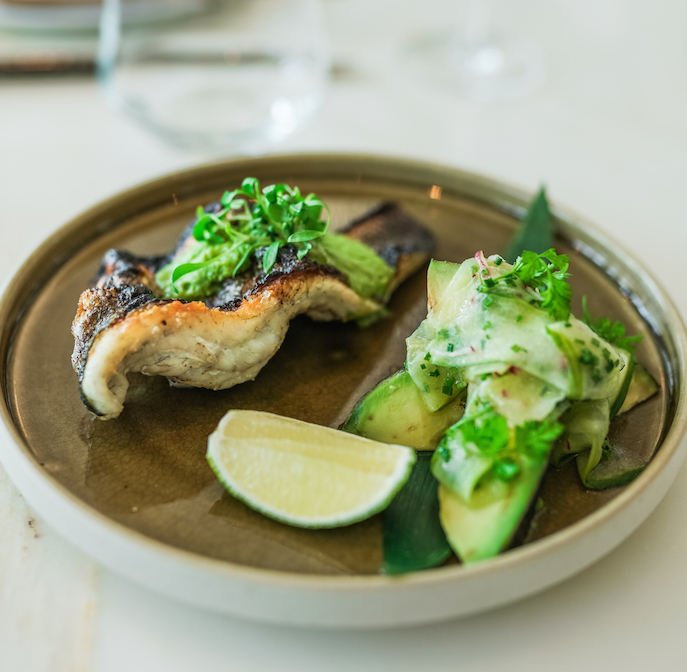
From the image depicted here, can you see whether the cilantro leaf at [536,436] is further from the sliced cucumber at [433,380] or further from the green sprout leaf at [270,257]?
the green sprout leaf at [270,257]

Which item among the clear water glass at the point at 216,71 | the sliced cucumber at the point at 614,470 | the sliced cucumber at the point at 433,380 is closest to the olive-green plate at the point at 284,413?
the sliced cucumber at the point at 614,470

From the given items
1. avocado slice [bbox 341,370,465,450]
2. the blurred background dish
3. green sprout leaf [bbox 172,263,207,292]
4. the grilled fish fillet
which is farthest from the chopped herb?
the blurred background dish

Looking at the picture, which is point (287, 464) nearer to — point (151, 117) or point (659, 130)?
point (151, 117)

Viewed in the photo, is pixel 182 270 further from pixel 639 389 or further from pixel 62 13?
pixel 62 13

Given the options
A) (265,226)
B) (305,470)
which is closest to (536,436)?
(305,470)

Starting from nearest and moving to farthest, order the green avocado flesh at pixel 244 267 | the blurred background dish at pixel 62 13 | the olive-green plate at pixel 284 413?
the olive-green plate at pixel 284 413, the green avocado flesh at pixel 244 267, the blurred background dish at pixel 62 13

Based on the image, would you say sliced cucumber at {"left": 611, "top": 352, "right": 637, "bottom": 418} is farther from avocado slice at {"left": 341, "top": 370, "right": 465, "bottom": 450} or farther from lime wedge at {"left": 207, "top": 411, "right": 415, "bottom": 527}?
lime wedge at {"left": 207, "top": 411, "right": 415, "bottom": 527}
